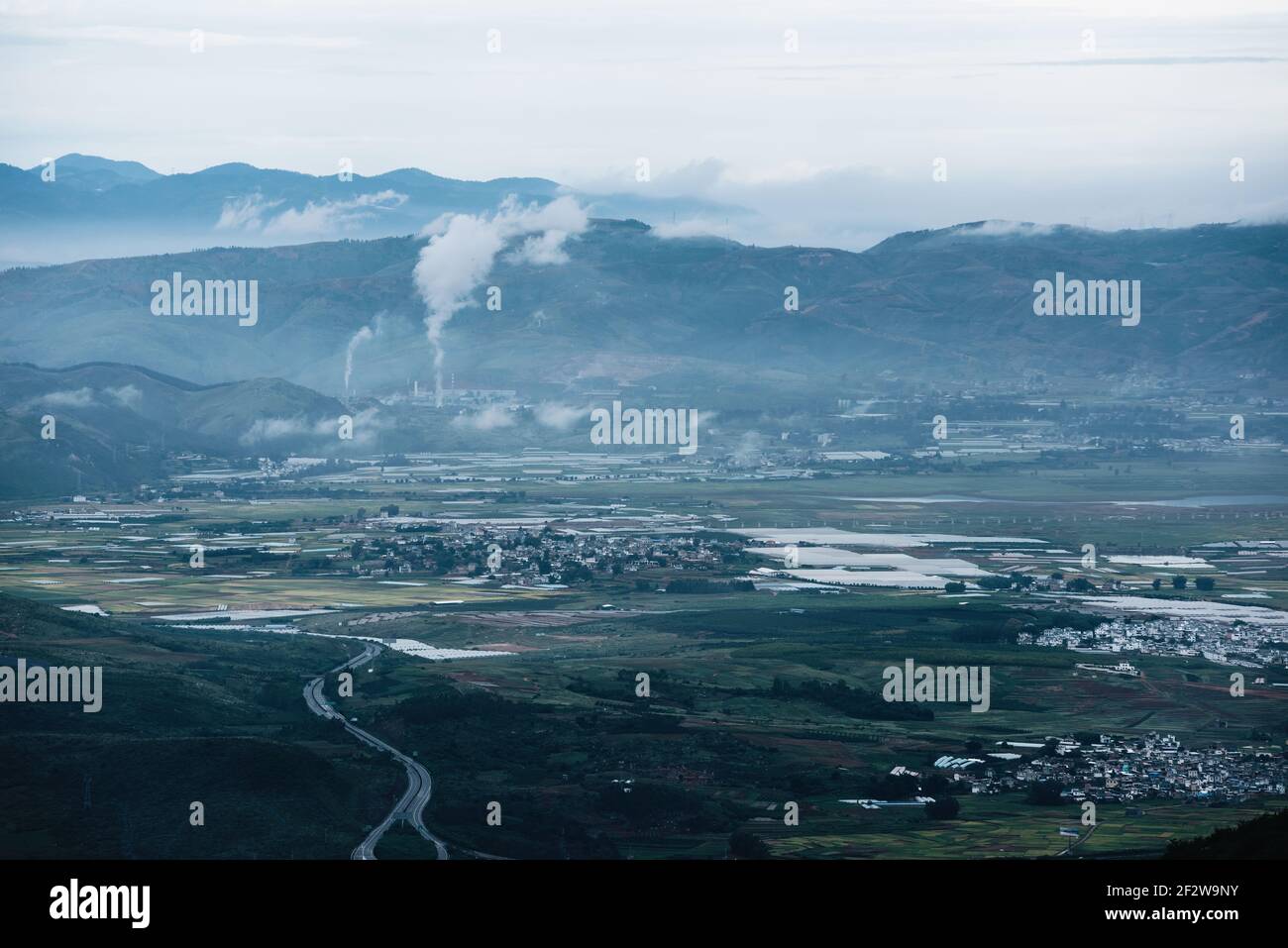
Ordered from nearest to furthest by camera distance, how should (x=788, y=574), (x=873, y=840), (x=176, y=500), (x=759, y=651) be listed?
(x=873, y=840), (x=759, y=651), (x=788, y=574), (x=176, y=500)

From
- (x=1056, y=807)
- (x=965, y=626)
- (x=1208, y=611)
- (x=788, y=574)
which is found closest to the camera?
(x=1056, y=807)

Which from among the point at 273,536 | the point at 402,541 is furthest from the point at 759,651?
the point at 273,536

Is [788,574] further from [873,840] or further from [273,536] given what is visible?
[873,840]
